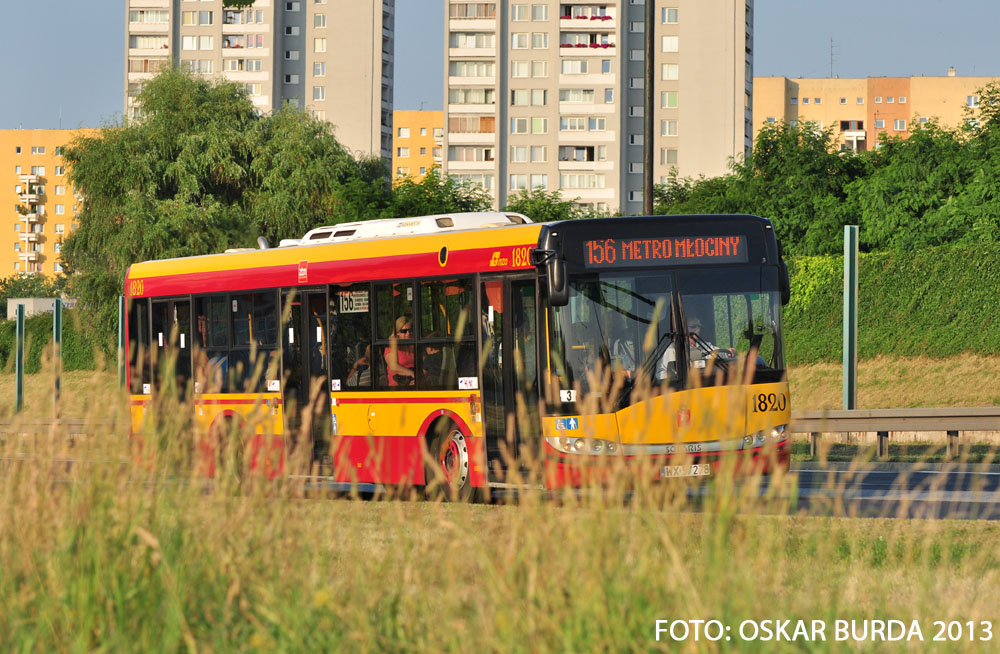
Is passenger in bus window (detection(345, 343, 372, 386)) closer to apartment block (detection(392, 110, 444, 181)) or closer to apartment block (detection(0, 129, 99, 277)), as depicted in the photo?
apartment block (detection(392, 110, 444, 181))

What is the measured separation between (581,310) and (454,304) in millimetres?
1830

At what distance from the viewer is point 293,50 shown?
118 metres

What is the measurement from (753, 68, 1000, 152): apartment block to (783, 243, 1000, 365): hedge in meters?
114

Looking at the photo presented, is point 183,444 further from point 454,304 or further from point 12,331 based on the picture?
point 12,331

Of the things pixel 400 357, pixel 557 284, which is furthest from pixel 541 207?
pixel 557 284

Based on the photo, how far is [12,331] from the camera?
60250 millimetres

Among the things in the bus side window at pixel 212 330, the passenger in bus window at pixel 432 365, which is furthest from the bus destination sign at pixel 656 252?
the bus side window at pixel 212 330

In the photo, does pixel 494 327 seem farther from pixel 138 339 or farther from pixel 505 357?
pixel 138 339

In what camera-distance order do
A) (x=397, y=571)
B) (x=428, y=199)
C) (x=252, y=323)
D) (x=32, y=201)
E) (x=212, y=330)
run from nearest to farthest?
(x=397, y=571) < (x=252, y=323) < (x=212, y=330) < (x=428, y=199) < (x=32, y=201)

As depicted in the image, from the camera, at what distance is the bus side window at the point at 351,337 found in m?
15.9

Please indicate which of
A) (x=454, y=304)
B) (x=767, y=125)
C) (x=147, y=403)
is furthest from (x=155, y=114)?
(x=147, y=403)

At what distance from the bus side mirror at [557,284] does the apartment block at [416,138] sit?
153489 millimetres

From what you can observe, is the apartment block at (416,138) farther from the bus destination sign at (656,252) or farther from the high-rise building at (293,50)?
the bus destination sign at (656,252)

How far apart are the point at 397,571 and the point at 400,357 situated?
30.3ft
